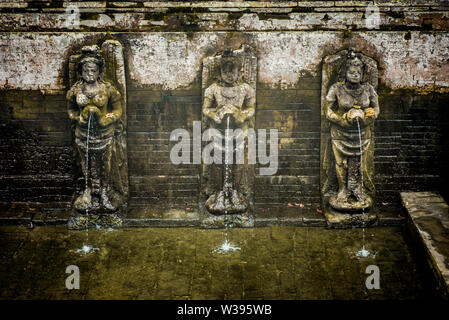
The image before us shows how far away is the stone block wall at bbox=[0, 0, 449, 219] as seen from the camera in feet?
24.0

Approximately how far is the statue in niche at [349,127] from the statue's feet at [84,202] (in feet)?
12.0

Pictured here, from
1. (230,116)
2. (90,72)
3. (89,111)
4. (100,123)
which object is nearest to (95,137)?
(100,123)

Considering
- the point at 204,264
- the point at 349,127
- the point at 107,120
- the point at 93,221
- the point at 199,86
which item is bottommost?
the point at 204,264

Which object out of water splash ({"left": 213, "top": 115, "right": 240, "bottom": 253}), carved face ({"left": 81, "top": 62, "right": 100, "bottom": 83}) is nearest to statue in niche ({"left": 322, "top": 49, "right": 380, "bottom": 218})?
water splash ({"left": 213, "top": 115, "right": 240, "bottom": 253})

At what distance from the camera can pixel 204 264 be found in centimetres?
658

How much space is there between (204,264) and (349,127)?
2.89 m

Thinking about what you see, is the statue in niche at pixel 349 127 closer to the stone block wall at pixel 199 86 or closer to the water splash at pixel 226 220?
the stone block wall at pixel 199 86

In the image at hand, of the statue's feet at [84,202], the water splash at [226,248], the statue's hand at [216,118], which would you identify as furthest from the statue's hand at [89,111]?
the water splash at [226,248]

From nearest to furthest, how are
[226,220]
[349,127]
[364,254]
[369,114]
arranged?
[364,254] → [369,114] → [349,127] → [226,220]

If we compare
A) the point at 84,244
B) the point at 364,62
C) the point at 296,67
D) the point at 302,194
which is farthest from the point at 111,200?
the point at 364,62

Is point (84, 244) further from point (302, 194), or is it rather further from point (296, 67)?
point (296, 67)

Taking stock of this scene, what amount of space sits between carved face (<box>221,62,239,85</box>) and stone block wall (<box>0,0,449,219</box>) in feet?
1.44

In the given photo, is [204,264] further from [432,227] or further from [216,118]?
[432,227]

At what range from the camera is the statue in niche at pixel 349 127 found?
279 inches
